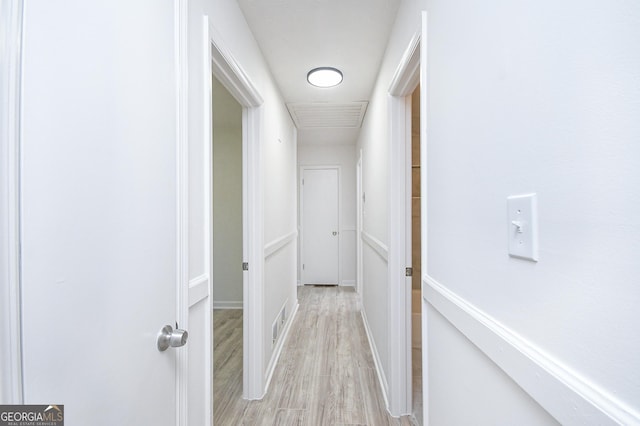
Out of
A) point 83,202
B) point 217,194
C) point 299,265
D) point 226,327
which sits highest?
point 217,194

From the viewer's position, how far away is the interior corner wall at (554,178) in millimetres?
396

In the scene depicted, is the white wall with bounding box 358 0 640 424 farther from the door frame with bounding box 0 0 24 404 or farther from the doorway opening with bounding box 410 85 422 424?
the doorway opening with bounding box 410 85 422 424

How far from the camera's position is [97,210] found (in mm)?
660

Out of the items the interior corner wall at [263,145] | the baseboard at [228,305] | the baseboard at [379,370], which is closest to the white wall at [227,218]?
the baseboard at [228,305]

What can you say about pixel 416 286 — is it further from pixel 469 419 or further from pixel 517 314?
pixel 517 314

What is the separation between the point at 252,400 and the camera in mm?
2025

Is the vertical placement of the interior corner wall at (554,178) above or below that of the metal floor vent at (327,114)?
below

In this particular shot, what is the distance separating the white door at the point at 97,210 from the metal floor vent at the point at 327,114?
243cm

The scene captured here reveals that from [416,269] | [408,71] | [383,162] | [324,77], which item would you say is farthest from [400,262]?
[324,77]

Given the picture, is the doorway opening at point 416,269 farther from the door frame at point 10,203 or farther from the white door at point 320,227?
the white door at point 320,227

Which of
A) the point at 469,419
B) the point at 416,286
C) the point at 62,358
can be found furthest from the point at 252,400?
the point at 62,358

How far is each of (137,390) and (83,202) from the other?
0.51 m

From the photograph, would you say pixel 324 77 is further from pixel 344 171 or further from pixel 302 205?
pixel 302 205

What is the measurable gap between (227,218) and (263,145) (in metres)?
2.18
